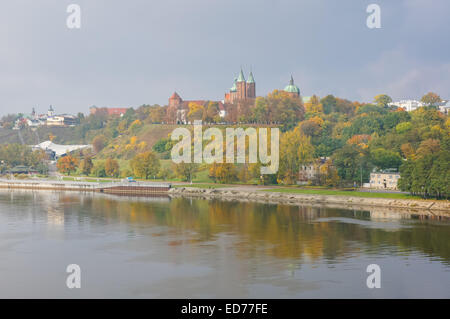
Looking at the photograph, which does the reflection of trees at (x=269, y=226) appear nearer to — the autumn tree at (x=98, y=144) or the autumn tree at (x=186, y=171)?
the autumn tree at (x=186, y=171)

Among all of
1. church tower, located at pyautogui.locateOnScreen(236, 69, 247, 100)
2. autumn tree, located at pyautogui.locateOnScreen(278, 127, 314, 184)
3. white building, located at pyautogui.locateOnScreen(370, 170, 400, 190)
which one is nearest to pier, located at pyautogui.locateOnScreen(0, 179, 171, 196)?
autumn tree, located at pyautogui.locateOnScreen(278, 127, 314, 184)

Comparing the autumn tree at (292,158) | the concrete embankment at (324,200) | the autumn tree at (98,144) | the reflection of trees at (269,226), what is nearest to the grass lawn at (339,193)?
the concrete embankment at (324,200)

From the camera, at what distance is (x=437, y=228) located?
115ft

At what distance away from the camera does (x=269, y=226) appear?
36906 mm

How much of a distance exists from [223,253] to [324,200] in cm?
2325

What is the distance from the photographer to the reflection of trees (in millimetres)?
29688

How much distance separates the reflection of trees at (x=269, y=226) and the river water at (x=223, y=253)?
0.23 feet

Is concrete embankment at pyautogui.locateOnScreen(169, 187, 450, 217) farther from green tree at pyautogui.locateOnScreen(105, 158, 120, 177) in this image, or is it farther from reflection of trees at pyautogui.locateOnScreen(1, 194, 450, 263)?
green tree at pyautogui.locateOnScreen(105, 158, 120, 177)

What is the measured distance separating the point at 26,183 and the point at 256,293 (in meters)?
57.8

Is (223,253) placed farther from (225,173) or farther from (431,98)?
(431,98)

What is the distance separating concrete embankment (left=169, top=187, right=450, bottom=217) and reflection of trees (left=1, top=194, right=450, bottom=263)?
337 cm

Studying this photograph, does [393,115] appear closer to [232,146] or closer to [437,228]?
[232,146]

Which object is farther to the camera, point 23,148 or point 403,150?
point 23,148
